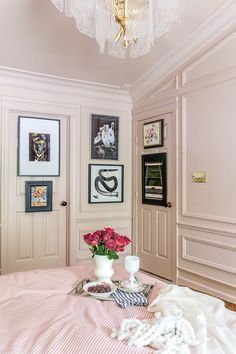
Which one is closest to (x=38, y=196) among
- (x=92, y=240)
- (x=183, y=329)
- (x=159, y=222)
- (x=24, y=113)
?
(x=24, y=113)

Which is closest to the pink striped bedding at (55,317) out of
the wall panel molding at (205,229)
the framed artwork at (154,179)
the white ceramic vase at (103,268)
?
the white ceramic vase at (103,268)

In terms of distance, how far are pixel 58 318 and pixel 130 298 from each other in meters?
0.41

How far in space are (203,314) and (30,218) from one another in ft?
9.46

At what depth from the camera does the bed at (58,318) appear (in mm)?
1170

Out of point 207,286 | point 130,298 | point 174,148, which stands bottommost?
point 207,286

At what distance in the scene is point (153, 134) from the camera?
407 cm

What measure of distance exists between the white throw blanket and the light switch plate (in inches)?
78.4

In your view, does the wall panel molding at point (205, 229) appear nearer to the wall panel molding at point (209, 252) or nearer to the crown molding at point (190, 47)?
the wall panel molding at point (209, 252)

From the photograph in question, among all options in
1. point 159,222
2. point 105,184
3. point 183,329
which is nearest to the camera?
point 183,329

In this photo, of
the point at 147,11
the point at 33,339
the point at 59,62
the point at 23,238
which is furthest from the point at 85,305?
the point at 59,62

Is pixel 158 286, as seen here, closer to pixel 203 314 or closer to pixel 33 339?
pixel 203 314

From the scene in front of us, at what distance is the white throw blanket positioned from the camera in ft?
3.81

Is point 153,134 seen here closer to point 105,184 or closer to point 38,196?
point 105,184

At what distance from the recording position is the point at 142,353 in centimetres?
113
